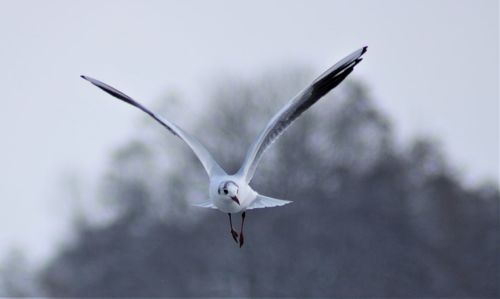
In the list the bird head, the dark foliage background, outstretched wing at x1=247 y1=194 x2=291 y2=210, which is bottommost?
outstretched wing at x1=247 y1=194 x2=291 y2=210

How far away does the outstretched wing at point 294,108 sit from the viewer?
14.1 metres

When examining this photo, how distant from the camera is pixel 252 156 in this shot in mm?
14094

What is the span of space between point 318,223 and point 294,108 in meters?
26.1

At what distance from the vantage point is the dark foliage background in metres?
39.1

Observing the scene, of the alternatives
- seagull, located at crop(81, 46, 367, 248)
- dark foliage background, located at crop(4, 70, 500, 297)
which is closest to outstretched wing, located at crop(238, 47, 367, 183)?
seagull, located at crop(81, 46, 367, 248)

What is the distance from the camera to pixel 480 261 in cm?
3991

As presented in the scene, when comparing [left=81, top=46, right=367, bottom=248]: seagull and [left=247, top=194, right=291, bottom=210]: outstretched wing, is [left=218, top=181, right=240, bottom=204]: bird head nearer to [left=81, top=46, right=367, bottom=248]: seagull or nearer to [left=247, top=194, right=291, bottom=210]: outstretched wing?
[left=81, top=46, right=367, bottom=248]: seagull

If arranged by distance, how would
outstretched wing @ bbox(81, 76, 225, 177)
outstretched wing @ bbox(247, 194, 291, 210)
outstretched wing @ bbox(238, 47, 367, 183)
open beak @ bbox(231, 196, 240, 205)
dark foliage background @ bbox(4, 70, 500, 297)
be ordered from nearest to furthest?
open beak @ bbox(231, 196, 240, 205)
outstretched wing @ bbox(247, 194, 291, 210)
outstretched wing @ bbox(238, 47, 367, 183)
outstretched wing @ bbox(81, 76, 225, 177)
dark foliage background @ bbox(4, 70, 500, 297)

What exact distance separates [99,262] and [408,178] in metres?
8.30

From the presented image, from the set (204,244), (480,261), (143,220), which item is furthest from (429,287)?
(143,220)

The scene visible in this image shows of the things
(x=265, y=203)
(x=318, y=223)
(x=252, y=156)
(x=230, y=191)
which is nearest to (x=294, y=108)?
(x=252, y=156)

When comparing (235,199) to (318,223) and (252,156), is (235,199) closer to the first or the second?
(252,156)

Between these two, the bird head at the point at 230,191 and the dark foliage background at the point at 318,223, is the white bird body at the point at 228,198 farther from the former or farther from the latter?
the dark foliage background at the point at 318,223

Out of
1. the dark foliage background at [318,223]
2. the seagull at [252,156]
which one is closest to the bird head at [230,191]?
the seagull at [252,156]
